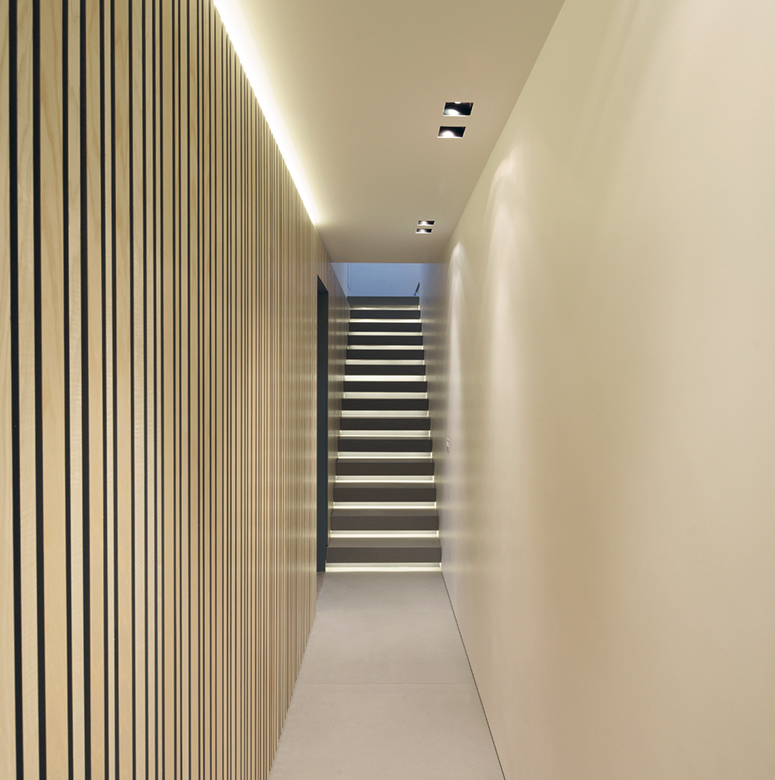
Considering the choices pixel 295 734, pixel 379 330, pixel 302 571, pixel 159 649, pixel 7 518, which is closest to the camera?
pixel 7 518

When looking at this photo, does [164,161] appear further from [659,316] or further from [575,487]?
[575,487]

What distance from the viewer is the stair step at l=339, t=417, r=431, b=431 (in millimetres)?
6203

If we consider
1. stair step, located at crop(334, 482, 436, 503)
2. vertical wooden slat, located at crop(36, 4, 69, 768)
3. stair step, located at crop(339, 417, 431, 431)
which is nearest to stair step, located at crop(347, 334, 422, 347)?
stair step, located at crop(339, 417, 431, 431)

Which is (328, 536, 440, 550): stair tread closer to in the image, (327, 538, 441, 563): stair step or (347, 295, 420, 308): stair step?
(327, 538, 441, 563): stair step

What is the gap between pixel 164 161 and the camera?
121cm

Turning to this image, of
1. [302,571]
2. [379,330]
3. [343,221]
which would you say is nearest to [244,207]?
[343,221]

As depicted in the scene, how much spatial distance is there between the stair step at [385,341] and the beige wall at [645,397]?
Answer: 5.13 metres

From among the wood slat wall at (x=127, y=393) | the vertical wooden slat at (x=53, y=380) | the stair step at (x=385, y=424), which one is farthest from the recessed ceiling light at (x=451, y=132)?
the stair step at (x=385, y=424)

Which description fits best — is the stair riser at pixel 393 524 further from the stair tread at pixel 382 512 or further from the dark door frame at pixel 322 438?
the dark door frame at pixel 322 438

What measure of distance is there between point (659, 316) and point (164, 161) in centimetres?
107

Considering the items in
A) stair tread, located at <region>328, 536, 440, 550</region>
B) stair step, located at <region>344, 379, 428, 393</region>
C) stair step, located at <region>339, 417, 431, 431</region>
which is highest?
stair step, located at <region>344, 379, 428, 393</region>

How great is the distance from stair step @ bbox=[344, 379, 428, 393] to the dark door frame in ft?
4.95

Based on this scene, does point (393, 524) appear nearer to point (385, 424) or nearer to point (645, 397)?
point (385, 424)

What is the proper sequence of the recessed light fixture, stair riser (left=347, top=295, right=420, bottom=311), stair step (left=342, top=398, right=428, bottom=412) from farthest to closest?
stair riser (left=347, top=295, right=420, bottom=311) → stair step (left=342, top=398, right=428, bottom=412) → the recessed light fixture
